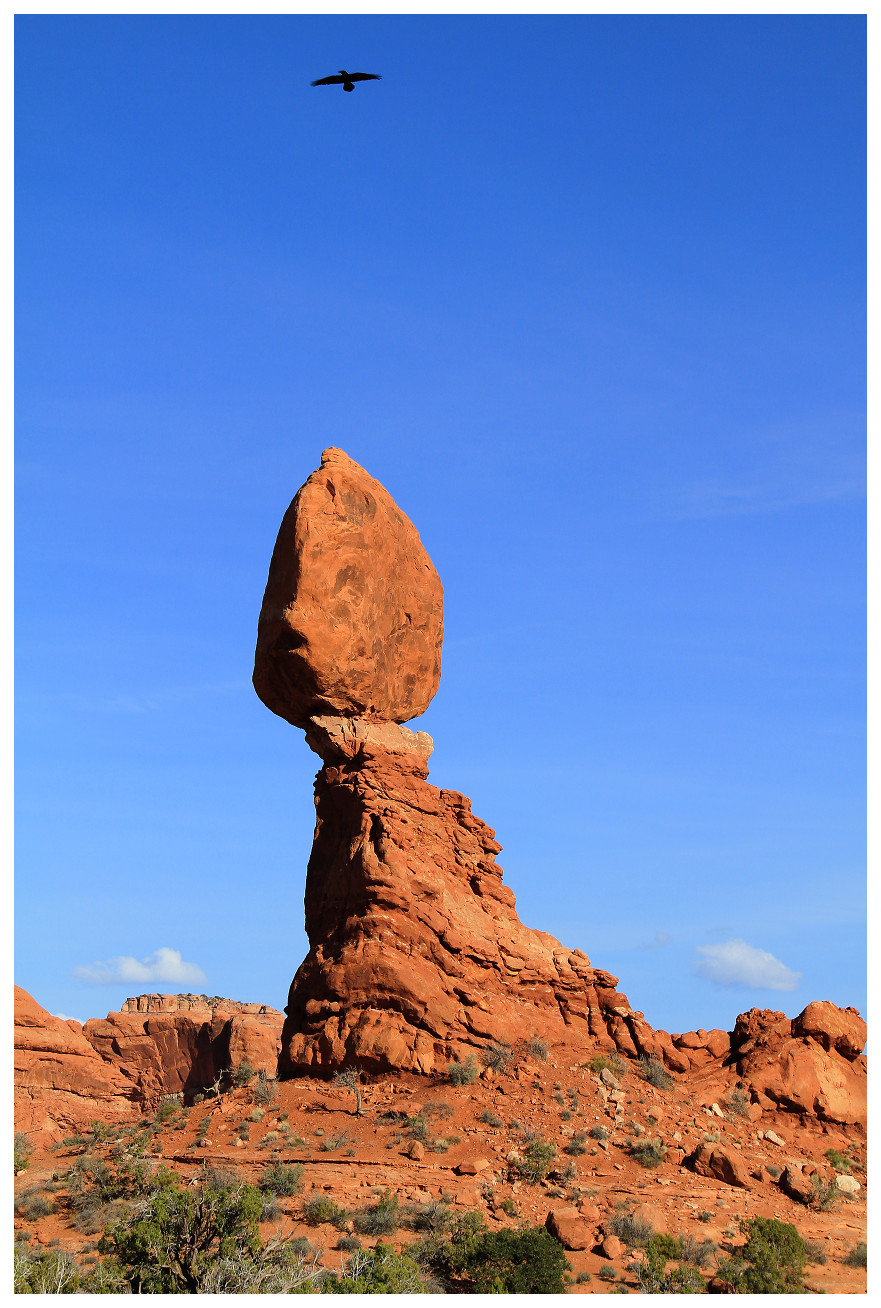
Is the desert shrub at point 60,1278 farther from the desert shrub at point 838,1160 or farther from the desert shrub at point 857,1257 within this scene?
the desert shrub at point 838,1160

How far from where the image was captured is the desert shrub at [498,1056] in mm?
21534

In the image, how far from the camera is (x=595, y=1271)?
1697cm

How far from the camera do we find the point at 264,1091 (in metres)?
21.3

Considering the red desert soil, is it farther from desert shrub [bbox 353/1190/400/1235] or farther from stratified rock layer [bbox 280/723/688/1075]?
stratified rock layer [bbox 280/723/688/1075]

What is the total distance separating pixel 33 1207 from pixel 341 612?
1176 cm

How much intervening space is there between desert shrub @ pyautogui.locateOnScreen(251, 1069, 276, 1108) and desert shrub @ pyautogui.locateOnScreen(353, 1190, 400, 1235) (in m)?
3.96

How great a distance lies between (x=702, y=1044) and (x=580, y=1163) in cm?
552

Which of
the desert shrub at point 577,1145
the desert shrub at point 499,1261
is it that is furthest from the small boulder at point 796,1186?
the desert shrub at point 499,1261

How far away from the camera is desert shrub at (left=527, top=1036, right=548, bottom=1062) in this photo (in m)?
22.0

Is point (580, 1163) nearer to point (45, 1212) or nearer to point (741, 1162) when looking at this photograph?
point (741, 1162)

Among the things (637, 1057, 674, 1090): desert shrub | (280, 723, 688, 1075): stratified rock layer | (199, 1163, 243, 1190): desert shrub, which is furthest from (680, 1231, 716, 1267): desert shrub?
(199, 1163, 243, 1190): desert shrub

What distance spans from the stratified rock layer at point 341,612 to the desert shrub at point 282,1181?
29.7 ft

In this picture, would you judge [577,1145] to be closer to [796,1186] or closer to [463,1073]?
[463,1073]
